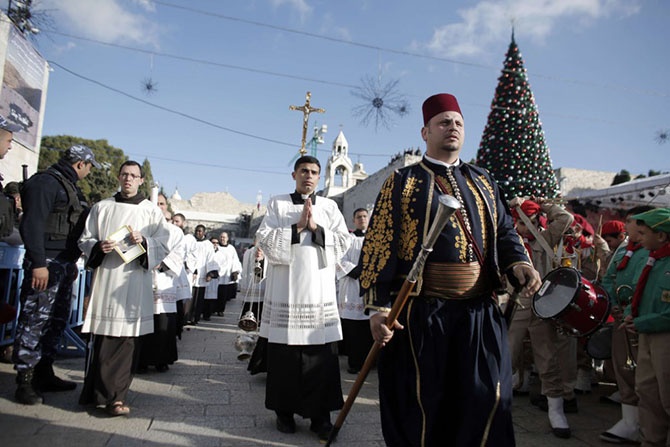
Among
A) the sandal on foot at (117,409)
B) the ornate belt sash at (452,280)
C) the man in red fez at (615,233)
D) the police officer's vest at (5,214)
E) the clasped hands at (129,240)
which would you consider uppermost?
the man in red fez at (615,233)

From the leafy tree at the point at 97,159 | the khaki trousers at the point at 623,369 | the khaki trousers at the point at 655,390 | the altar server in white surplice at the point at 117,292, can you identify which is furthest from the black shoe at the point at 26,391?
the leafy tree at the point at 97,159

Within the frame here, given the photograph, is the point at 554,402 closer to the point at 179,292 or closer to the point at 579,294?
the point at 579,294

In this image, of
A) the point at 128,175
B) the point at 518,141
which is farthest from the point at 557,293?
the point at 518,141

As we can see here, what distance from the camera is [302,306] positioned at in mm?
3992

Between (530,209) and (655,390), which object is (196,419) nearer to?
(655,390)

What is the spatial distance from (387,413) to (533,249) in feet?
10.6

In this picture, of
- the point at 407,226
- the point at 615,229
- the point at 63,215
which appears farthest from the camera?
the point at 615,229

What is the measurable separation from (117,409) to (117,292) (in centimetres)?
100

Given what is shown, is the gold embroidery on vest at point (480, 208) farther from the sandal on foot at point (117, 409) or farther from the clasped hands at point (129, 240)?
the sandal on foot at point (117, 409)

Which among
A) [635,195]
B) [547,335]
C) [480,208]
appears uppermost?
[635,195]

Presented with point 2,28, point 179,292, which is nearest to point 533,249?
point 179,292

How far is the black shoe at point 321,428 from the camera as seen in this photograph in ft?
12.0

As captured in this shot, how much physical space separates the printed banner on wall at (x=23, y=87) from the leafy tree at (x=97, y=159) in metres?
16.8

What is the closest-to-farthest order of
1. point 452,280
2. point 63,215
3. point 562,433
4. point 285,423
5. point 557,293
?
point 452,280 → point 557,293 → point 285,423 → point 562,433 → point 63,215
